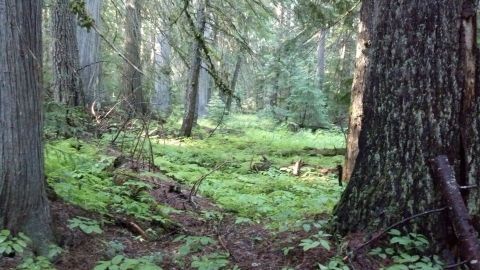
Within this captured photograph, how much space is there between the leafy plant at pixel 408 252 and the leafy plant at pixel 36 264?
2.32m

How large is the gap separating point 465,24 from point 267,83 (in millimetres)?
26141

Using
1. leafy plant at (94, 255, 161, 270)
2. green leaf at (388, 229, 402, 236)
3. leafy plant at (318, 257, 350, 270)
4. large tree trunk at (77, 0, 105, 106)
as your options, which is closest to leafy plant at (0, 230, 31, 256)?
leafy plant at (94, 255, 161, 270)

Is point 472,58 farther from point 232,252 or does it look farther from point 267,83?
point 267,83

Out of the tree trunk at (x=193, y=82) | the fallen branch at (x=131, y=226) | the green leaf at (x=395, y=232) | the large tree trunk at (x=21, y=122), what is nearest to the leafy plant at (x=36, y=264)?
the large tree trunk at (x=21, y=122)

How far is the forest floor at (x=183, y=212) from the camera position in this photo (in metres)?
3.78

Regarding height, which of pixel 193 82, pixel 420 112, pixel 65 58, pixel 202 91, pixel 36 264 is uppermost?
pixel 65 58

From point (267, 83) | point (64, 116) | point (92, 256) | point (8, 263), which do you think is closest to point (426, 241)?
point (92, 256)

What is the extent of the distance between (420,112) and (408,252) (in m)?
1.03

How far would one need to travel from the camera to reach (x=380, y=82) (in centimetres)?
376

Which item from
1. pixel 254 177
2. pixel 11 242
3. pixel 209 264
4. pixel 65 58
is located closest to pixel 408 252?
pixel 209 264

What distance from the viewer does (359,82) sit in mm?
7188

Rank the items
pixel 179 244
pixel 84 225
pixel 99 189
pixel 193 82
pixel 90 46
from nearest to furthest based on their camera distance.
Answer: pixel 84 225 → pixel 179 244 → pixel 99 189 → pixel 90 46 → pixel 193 82

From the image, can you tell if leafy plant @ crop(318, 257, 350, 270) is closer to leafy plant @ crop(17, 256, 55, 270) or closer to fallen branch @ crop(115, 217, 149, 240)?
leafy plant @ crop(17, 256, 55, 270)

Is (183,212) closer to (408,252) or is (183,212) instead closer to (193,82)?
(408,252)
